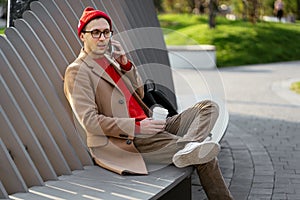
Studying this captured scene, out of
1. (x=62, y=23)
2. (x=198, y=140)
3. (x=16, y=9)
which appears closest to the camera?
(x=198, y=140)

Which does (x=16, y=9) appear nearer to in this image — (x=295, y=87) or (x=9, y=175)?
(x=9, y=175)

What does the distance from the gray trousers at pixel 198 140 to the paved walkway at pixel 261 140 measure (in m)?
0.81

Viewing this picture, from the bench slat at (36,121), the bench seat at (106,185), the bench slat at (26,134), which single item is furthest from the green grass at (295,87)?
the bench slat at (26,134)

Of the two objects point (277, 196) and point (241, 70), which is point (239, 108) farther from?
point (241, 70)

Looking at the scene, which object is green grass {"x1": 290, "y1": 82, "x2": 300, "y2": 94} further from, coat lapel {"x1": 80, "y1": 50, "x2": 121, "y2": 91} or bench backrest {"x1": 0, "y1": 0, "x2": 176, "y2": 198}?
coat lapel {"x1": 80, "y1": 50, "x2": 121, "y2": 91}

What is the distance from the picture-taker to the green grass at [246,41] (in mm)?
19391

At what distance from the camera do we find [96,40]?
4457mm

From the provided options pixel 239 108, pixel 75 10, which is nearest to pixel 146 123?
pixel 75 10

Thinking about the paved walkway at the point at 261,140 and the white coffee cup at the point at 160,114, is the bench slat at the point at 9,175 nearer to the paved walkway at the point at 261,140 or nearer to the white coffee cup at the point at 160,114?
the white coffee cup at the point at 160,114

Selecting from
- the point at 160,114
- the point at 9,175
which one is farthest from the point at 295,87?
the point at 9,175

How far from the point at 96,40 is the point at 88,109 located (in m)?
0.55

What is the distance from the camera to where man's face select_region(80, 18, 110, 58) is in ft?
Result: 14.6

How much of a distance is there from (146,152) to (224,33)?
17030mm

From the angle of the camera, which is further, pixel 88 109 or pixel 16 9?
pixel 16 9
